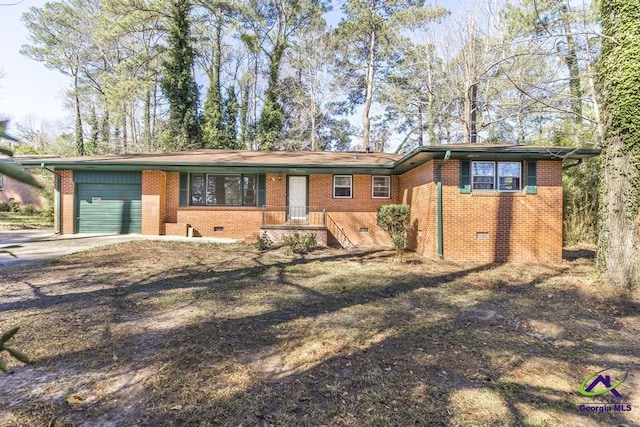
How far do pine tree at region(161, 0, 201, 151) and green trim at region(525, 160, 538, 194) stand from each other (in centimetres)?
1856

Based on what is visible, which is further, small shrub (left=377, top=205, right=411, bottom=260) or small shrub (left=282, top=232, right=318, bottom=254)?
small shrub (left=282, top=232, right=318, bottom=254)

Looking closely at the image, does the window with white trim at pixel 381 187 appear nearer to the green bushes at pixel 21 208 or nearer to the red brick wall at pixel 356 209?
the red brick wall at pixel 356 209

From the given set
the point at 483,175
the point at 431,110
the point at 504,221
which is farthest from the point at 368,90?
the point at 504,221

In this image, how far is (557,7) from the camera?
12.3 m

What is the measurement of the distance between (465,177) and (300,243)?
5128mm

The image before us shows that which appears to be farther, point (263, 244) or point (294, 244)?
point (263, 244)

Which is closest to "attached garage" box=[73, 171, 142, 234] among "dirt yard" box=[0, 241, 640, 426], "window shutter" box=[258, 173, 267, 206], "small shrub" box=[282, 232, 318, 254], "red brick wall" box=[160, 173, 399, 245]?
"red brick wall" box=[160, 173, 399, 245]

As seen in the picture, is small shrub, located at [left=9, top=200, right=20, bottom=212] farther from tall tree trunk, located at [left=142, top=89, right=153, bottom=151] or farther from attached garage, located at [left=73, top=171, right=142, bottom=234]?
attached garage, located at [left=73, top=171, right=142, bottom=234]

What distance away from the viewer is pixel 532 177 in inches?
360

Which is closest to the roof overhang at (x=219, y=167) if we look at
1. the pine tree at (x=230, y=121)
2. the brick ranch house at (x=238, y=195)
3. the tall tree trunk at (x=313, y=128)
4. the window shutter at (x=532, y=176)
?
the brick ranch house at (x=238, y=195)

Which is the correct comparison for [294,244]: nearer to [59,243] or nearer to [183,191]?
[183,191]

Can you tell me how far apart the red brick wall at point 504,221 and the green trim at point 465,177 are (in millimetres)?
125

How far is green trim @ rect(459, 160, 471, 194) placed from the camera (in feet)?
30.2

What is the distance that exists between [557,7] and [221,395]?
16383 mm
